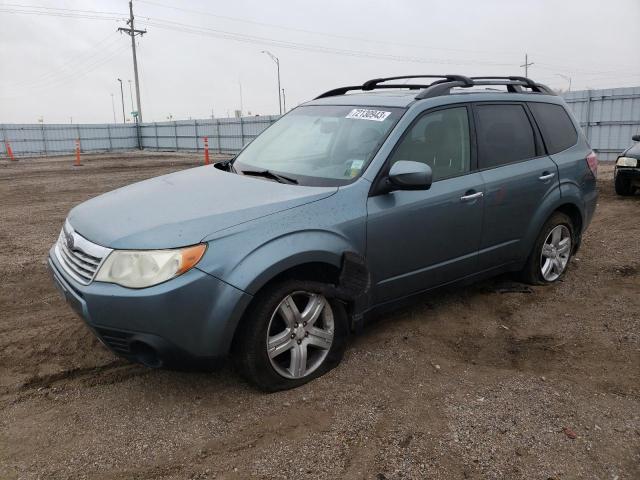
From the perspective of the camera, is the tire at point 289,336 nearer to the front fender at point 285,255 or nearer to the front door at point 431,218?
the front fender at point 285,255

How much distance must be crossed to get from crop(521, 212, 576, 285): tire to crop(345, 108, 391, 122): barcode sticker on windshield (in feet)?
6.54

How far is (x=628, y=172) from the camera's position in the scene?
Answer: 32.5ft

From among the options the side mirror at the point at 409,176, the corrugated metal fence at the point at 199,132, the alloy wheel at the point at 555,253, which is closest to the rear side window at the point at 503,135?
the alloy wheel at the point at 555,253

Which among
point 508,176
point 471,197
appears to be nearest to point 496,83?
point 508,176

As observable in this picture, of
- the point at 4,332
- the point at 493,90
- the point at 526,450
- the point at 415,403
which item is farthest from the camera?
the point at 493,90

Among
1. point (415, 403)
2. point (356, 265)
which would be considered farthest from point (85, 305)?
point (415, 403)

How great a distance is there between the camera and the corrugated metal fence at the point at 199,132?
57.4 ft

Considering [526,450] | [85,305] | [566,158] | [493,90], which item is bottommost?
[526,450]

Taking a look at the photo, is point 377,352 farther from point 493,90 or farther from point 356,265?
point 493,90

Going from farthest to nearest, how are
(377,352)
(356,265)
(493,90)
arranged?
(493,90), (377,352), (356,265)

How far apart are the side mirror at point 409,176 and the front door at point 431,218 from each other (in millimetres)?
181

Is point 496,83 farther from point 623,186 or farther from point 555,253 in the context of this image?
point 623,186

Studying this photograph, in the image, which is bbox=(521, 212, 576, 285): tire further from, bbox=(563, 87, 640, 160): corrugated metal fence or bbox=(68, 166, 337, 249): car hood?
bbox=(563, 87, 640, 160): corrugated metal fence

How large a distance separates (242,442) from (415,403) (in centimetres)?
103
